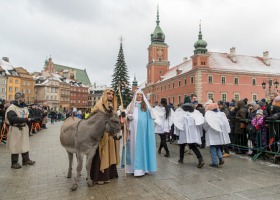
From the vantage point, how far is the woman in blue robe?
232 inches

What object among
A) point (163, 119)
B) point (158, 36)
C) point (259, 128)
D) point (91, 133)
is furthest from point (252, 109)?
point (158, 36)

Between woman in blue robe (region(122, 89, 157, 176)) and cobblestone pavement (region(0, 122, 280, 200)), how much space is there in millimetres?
258

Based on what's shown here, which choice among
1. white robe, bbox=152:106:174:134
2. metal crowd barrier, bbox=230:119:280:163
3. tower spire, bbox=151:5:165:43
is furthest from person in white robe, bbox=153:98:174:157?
tower spire, bbox=151:5:165:43

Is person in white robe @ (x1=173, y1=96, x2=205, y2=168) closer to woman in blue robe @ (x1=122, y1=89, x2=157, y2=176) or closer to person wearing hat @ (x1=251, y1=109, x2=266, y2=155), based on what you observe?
woman in blue robe @ (x1=122, y1=89, x2=157, y2=176)

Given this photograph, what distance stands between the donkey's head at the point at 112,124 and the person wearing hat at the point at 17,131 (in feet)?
10.1

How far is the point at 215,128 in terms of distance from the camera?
6.76 metres

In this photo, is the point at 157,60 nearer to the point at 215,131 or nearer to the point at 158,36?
the point at 158,36

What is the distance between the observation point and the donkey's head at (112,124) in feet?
16.0

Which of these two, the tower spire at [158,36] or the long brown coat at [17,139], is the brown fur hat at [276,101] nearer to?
the long brown coat at [17,139]

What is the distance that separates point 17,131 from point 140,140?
3552mm

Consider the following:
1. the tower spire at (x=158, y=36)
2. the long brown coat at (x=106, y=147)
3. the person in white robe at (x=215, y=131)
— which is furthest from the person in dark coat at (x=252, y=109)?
the tower spire at (x=158, y=36)

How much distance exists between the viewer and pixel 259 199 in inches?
167

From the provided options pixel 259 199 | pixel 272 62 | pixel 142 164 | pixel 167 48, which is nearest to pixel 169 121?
pixel 142 164

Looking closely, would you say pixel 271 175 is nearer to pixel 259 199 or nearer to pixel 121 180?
pixel 259 199
